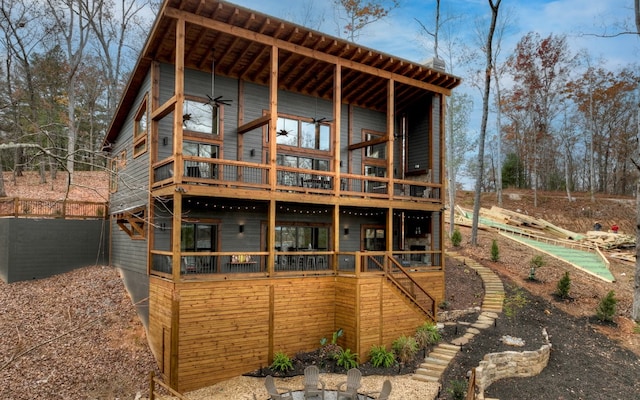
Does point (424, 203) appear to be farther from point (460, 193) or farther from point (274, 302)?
point (460, 193)

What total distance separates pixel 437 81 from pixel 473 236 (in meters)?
10.1

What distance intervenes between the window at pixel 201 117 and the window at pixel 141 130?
4.31ft

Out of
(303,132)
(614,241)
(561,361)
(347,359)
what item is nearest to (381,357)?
(347,359)

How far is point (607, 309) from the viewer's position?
15406 mm

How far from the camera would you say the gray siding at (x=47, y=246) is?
16.4 metres

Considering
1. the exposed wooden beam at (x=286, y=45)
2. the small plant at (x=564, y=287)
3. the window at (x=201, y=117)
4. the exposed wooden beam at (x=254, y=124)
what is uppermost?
→ the exposed wooden beam at (x=286, y=45)

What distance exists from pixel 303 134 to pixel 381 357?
9023mm

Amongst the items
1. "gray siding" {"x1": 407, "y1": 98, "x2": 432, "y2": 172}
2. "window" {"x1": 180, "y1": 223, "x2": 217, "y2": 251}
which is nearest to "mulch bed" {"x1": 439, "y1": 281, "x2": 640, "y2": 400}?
"gray siding" {"x1": 407, "y1": 98, "x2": 432, "y2": 172}

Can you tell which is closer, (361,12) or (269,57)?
(269,57)

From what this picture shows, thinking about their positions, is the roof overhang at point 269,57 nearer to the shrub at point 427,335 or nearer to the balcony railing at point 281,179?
the balcony railing at point 281,179

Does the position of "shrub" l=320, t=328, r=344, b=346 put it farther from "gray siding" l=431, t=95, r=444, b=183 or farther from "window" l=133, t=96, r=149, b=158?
"window" l=133, t=96, r=149, b=158

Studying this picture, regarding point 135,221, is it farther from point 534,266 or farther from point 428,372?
point 534,266

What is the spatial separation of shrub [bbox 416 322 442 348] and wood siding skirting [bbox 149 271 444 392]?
24 cm

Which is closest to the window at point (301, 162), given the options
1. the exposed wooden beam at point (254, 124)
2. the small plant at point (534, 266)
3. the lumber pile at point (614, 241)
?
the exposed wooden beam at point (254, 124)
